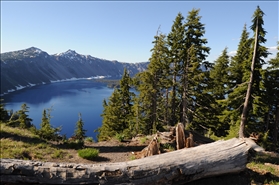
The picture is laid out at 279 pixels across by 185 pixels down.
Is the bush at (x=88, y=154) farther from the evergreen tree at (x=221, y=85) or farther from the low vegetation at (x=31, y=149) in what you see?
the evergreen tree at (x=221, y=85)

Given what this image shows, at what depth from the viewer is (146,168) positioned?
15.8 ft

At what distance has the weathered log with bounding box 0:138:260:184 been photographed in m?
4.15

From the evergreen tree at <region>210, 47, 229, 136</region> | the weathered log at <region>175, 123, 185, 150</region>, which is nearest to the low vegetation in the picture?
the weathered log at <region>175, 123, 185, 150</region>

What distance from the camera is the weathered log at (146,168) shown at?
13.6ft

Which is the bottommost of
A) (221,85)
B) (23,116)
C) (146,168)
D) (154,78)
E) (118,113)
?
(118,113)

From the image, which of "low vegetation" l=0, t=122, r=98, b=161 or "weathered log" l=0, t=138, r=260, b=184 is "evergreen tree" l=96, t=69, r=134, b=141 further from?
"weathered log" l=0, t=138, r=260, b=184

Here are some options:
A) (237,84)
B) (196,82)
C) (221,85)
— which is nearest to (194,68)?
(196,82)

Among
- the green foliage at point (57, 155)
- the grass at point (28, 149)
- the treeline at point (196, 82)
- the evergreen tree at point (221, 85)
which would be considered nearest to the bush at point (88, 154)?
the grass at point (28, 149)

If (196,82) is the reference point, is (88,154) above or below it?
below

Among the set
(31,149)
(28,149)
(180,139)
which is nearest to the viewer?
(180,139)

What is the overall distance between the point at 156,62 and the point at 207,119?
9522mm

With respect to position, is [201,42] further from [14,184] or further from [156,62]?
[14,184]

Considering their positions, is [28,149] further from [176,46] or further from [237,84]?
[237,84]

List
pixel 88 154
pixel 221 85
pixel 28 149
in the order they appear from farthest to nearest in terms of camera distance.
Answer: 1. pixel 221 85
2. pixel 28 149
3. pixel 88 154
